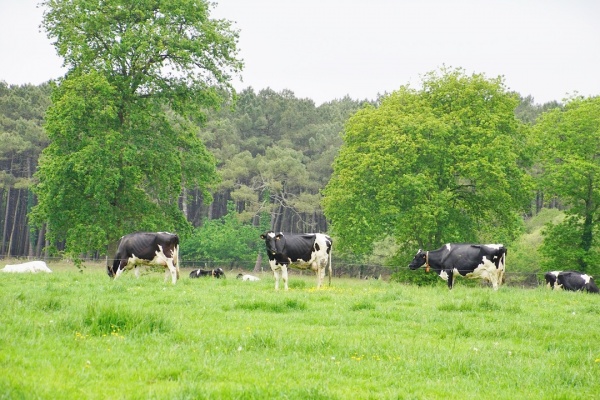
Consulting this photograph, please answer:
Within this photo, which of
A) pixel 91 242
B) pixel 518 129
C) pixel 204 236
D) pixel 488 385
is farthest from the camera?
pixel 204 236

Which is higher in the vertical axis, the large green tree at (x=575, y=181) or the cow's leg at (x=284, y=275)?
the large green tree at (x=575, y=181)

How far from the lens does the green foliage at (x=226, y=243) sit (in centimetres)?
6531

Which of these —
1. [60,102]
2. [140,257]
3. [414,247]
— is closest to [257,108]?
[414,247]

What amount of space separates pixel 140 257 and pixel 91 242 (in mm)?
7016

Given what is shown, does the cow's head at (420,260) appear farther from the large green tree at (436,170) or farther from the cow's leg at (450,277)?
the large green tree at (436,170)

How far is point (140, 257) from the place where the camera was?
887 inches

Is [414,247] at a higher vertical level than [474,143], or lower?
lower

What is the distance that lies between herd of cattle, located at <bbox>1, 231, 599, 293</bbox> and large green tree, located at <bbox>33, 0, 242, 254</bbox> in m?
5.83

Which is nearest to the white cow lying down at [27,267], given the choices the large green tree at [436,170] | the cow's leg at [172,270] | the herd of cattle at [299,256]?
the herd of cattle at [299,256]

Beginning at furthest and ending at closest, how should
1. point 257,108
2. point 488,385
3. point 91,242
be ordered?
point 257,108, point 91,242, point 488,385

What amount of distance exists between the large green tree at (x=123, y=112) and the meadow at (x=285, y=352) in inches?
636

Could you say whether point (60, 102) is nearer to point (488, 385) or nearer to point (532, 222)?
point (488, 385)

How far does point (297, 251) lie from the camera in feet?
70.2

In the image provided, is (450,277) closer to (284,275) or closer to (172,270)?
(284,275)
